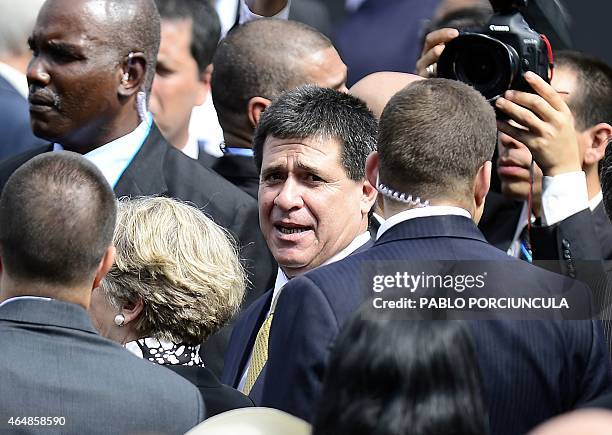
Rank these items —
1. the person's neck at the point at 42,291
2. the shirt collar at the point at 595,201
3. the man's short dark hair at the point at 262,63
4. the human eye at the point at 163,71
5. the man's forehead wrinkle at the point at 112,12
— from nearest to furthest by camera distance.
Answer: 1. the person's neck at the point at 42,291
2. the shirt collar at the point at 595,201
3. the man's forehead wrinkle at the point at 112,12
4. the man's short dark hair at the point at 262,63
5. the human eye at the point at 163,71

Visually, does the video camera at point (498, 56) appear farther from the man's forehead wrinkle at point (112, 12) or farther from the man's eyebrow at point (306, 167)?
the man's forehead wrinkle at point (112, 12)

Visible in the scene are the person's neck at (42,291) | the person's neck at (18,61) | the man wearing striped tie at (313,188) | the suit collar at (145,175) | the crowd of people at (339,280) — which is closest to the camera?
the crowd of people at (339,280)

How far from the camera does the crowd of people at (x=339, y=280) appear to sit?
181 cm

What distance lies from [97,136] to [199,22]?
4.06 feet

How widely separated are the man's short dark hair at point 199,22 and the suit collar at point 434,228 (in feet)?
9.49

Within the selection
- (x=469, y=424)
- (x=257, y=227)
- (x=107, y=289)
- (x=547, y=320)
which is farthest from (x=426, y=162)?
(x=257, y=227)

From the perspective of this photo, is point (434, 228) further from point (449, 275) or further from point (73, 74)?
point (73, 74)

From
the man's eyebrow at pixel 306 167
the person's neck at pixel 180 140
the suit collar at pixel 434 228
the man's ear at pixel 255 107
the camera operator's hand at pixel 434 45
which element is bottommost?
the person's neck at pixel 180 140

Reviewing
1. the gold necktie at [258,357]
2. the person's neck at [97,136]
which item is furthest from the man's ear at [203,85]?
the gold necktie at [258,357]

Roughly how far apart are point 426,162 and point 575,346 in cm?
54

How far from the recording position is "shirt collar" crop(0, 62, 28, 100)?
5270mm

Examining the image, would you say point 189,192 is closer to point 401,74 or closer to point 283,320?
point 401,74

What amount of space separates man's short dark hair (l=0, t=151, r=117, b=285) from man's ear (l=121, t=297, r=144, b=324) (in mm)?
301

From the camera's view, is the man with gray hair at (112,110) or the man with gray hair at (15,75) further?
the man with gray hair at (15,75)
